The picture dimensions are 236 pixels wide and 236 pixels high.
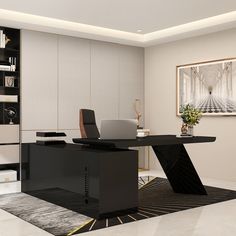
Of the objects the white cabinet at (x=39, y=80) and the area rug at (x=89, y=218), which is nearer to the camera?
the area rug at (x=89, y=218)

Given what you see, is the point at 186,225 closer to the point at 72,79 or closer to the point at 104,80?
the point at 72,79

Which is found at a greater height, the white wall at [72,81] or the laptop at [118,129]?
the white wall at [72,81]

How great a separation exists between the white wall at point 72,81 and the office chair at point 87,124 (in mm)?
1394

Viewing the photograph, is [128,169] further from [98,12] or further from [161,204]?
Answer: [98,12]

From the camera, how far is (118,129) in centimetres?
426

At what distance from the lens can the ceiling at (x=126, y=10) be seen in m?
5.59

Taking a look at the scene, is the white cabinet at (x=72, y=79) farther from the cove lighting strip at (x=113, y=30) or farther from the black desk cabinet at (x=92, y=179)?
the black desk cabinet at (x=92, y=179)

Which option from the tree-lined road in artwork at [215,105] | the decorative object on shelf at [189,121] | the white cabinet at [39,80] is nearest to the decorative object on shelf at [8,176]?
the white cabinet at [39,80]

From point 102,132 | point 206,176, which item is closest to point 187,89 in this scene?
point 206,176

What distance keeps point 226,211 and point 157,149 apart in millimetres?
1343

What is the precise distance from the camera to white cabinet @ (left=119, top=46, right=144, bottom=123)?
8.02 metres

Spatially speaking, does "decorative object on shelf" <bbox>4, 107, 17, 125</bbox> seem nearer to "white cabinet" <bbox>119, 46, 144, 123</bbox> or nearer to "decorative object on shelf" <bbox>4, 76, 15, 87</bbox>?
"decorative object on shelf" <bbox>4, 76, 15, 87</bbox>

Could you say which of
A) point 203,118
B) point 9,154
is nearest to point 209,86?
point 203,118

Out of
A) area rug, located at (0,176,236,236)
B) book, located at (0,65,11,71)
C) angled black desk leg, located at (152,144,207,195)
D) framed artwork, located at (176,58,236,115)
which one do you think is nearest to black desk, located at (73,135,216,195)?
angled black desk leg, located at (152,144,207,195)
